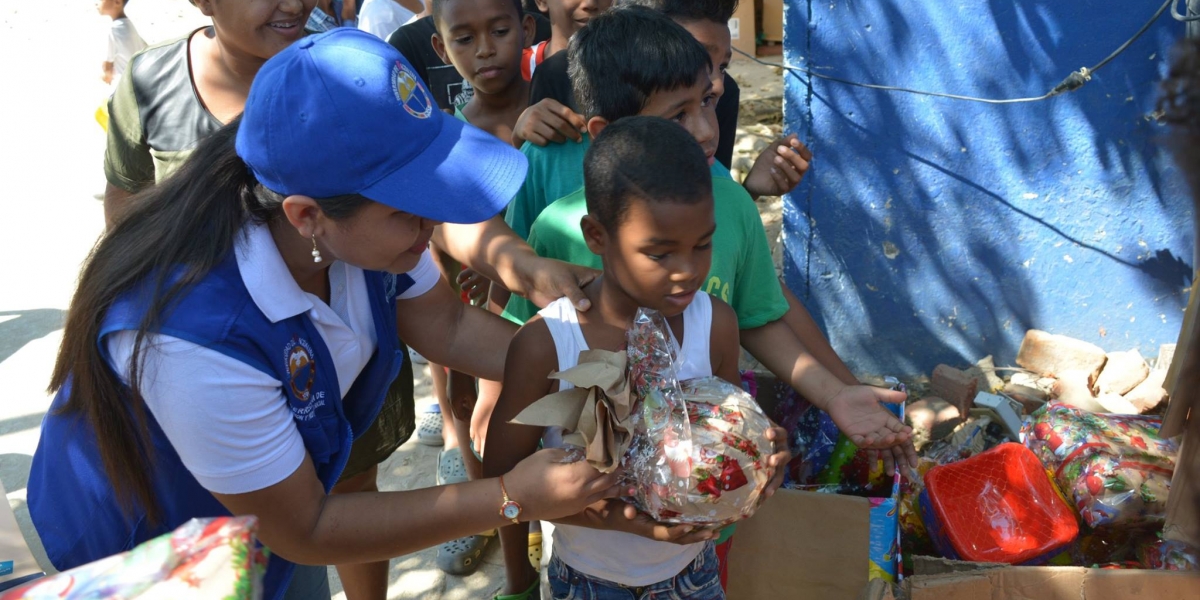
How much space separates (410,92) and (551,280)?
22.7 inches

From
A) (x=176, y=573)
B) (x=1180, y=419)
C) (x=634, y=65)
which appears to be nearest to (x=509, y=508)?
→ (x=176, y=573)

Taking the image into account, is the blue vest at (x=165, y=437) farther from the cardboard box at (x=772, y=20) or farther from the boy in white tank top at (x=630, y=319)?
the cardboard box at (x=772, y=20)

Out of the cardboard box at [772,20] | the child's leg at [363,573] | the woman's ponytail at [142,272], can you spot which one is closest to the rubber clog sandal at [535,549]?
the child's leg at [363,573]

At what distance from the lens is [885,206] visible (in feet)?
13.9

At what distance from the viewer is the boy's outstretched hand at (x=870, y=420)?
217 centimetres

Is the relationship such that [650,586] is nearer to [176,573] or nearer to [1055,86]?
[176,573]

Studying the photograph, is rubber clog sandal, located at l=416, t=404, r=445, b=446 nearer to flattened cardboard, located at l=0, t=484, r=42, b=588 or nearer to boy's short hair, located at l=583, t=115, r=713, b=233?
boy's short hair, located at l=583, t=115, r=713, b=233

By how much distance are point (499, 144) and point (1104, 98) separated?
3.05m

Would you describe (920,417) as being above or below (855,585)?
below

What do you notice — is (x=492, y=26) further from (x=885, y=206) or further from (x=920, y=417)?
(x=920, y=417)

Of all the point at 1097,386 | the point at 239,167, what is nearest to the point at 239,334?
the point at 239,167

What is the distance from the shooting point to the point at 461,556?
3.54 m

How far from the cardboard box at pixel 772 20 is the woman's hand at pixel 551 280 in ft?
25.1

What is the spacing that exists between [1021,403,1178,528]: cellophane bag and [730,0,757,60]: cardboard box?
6.04 meters
